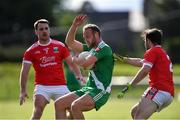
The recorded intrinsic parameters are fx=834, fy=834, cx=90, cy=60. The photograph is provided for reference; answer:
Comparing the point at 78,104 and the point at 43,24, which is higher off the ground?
the point at 43,24

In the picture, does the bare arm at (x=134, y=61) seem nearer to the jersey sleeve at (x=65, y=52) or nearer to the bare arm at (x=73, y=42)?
the bare arm at (x=73, y=42)

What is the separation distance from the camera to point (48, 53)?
654 inches

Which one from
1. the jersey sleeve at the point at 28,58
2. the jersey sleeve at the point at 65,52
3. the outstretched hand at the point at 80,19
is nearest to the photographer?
the outstretched hand at the point at 80,19

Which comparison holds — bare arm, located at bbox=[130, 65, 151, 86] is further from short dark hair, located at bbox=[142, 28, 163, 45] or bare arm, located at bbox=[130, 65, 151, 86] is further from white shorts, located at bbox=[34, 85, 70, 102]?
white shorts, located at bbox=[34, 85, 70, 102]

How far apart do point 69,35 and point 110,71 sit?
161cm

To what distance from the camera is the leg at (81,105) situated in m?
15.0

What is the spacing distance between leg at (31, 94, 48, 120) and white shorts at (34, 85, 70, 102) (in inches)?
3.3

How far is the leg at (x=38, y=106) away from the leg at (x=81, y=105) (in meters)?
1.45

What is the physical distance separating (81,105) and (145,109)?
118 cm

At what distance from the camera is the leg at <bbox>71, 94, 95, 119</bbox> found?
49.1ft

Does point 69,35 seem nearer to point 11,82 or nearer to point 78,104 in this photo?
point 78,104

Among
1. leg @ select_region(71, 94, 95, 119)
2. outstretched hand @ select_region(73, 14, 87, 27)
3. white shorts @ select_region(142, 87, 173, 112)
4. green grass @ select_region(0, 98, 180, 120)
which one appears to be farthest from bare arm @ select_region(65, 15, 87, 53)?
green grass @ select_region(0, 98, 180, 120)

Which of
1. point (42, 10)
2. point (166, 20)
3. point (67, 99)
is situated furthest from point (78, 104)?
point (166, 20)

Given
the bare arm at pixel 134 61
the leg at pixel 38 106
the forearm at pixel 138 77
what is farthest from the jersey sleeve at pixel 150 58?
the leg at pixel 38 106
